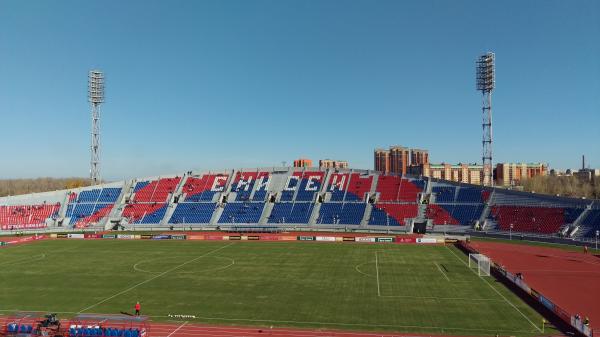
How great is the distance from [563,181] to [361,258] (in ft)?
370

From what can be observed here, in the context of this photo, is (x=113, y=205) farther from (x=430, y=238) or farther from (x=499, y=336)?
(x=499, y=336)

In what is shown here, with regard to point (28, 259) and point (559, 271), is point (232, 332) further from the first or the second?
point (28, 259)

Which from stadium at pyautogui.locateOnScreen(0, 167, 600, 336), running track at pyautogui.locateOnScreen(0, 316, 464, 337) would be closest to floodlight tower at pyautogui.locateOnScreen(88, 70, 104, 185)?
stadium at pyautogui.locateOnScreen(0, 167, 600, 336)

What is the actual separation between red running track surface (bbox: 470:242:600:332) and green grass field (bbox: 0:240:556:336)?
357 centimetres

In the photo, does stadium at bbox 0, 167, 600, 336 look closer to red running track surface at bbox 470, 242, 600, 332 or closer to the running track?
red running track surface at bbox 470, 242, 600, 332

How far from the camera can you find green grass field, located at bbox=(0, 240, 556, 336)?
2708 centimetres

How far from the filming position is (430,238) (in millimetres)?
62969

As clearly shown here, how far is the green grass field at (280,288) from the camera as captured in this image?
88.8 ft

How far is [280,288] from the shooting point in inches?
1382

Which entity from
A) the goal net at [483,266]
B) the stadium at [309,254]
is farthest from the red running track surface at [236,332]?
the goal net at [483,266]

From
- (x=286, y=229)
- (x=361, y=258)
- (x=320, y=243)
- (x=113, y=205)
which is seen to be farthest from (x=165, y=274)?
(x=113, y=205)

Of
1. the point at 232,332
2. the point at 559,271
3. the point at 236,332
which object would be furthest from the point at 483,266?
the point at 232,332

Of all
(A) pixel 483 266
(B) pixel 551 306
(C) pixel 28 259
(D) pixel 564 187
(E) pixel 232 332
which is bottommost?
(E) pixel 232 332

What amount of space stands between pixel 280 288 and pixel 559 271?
27.9 m
